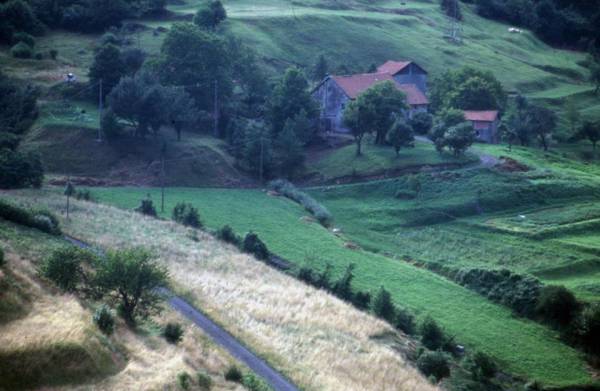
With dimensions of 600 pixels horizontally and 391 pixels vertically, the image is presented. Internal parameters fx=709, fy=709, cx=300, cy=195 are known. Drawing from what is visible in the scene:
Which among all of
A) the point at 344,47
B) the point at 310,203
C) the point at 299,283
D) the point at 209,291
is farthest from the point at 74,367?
the point at 344,47

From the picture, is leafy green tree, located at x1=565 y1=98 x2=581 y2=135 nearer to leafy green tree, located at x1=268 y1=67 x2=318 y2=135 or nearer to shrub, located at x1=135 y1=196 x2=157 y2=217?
leafy green tree, located at x1=268 y1=67 x2=318 y2=135

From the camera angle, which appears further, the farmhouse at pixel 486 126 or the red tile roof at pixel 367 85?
the red tile roof at pixel 367 85

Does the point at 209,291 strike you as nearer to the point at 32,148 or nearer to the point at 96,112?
the point at 32,148

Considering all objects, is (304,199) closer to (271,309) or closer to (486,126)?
(271,309)

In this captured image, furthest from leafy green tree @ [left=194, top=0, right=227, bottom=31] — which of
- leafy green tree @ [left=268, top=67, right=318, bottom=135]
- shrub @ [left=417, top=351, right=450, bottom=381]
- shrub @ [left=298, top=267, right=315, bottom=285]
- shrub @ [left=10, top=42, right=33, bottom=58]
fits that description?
shrub @ [left=417, top=351, right=450, bottom=381]

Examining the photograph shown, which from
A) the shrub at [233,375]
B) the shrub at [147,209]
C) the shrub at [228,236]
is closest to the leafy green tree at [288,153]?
the shrub at [147,209]

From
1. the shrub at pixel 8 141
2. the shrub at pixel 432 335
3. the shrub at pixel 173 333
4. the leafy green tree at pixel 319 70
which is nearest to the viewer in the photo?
the shrub at pixel 173 333

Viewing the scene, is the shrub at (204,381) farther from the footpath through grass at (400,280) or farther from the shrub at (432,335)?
the footpath through grass at (400,280)

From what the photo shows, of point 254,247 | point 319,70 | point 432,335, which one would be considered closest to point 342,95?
point 319,70
